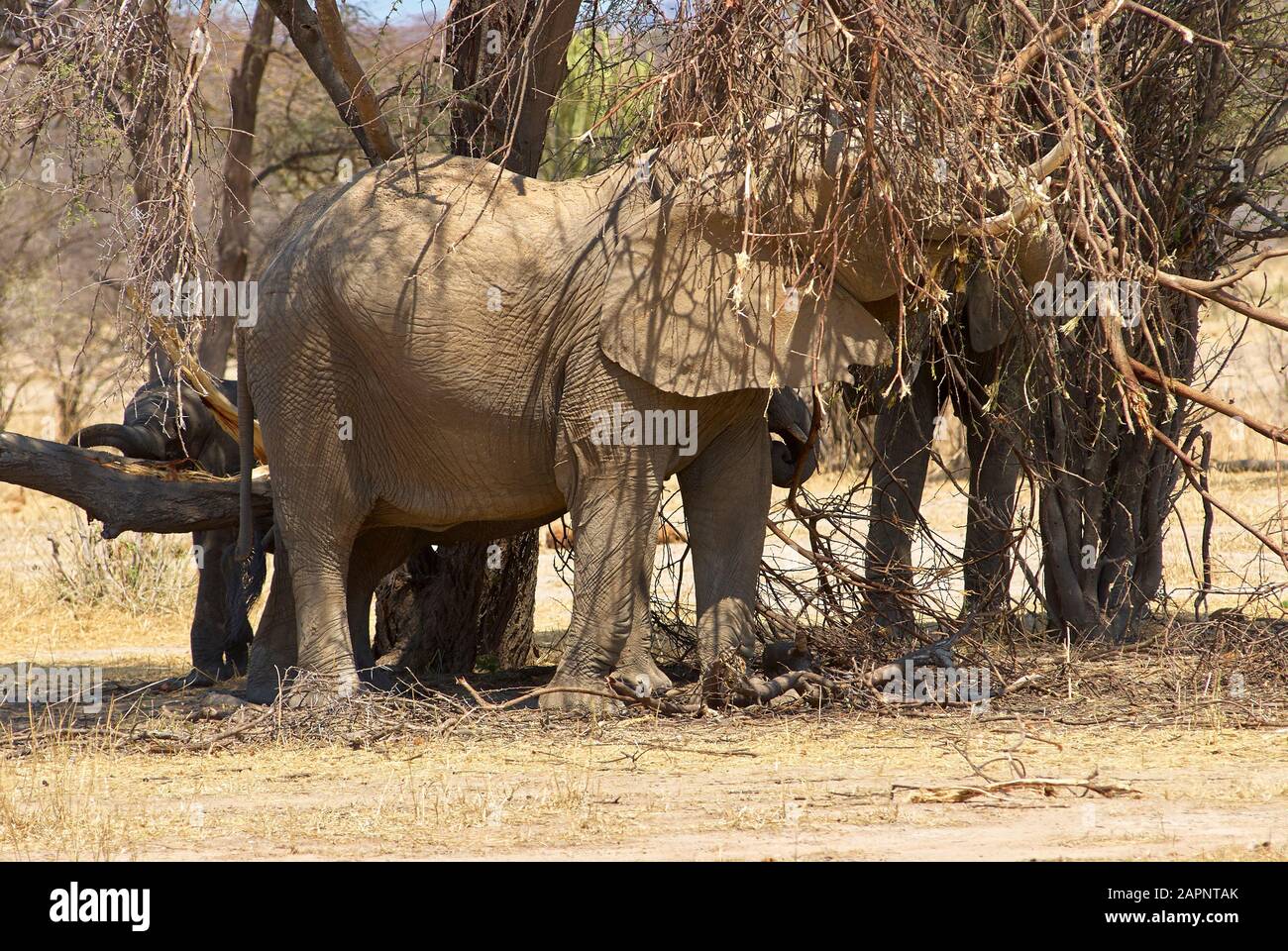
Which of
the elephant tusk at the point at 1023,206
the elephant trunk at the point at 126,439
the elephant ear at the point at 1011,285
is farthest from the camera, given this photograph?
the elephant trunk at the point at 126,439

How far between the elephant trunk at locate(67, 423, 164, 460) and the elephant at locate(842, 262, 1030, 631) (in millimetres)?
3891

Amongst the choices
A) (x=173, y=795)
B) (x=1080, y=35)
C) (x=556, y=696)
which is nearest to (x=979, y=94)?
(x=1080, y=35)

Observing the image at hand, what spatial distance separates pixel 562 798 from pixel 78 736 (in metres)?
2.72

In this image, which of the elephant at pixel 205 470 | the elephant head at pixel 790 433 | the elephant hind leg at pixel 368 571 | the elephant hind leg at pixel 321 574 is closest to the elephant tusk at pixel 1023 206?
the elephant head at pixel 790 433

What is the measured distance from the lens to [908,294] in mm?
7820

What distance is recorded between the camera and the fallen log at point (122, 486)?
28.7ft

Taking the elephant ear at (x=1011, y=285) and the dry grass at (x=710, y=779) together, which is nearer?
the dry grass at (x=710, y=779)

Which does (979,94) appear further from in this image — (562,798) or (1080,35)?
(562,798)

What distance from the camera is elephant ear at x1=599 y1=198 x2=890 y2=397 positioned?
772cm

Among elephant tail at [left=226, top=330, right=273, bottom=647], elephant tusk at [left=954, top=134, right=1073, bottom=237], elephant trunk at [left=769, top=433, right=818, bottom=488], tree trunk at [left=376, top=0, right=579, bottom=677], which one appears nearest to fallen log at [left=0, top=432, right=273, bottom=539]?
elephant tail at [left=226, top=330, right=273, bottom=647]

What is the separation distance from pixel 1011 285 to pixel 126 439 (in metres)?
4.85

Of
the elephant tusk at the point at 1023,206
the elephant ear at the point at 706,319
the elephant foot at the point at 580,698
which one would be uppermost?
the elephant tusk at the point at 1023,206

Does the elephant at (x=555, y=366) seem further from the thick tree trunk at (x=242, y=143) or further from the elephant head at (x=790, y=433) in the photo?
the thick tree trunk at (x=242, y=143)

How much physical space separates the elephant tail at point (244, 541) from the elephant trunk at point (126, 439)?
474mm
